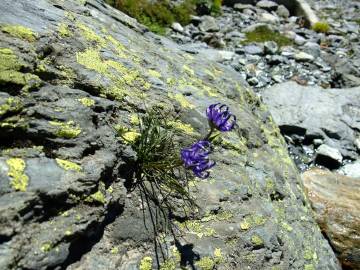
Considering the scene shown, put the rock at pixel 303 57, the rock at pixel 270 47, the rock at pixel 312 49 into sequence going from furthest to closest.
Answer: the rock at pixel 312 49 → the rock at pixel 270 47 → the rock at pixel 303 57

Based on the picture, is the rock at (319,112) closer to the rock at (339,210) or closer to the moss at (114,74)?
the rock at (339,210)

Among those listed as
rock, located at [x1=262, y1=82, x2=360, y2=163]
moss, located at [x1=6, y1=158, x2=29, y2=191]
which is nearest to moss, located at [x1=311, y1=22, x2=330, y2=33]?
rock, located at [x1=262, y1=82, x2=360, y2=163]

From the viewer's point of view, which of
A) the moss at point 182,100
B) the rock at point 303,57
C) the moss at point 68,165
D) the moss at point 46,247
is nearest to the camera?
the moss at point 46,247

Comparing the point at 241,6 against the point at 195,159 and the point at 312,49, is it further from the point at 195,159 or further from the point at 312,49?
the point at 195,159

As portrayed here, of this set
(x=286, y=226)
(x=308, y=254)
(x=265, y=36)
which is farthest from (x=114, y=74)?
(x=265, y=36)

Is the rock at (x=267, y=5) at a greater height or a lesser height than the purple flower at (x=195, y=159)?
lesser

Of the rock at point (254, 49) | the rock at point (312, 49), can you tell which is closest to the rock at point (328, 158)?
the rock at point (254, 49)

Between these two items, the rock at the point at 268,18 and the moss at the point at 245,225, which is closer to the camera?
the moss at the point at 245,225
